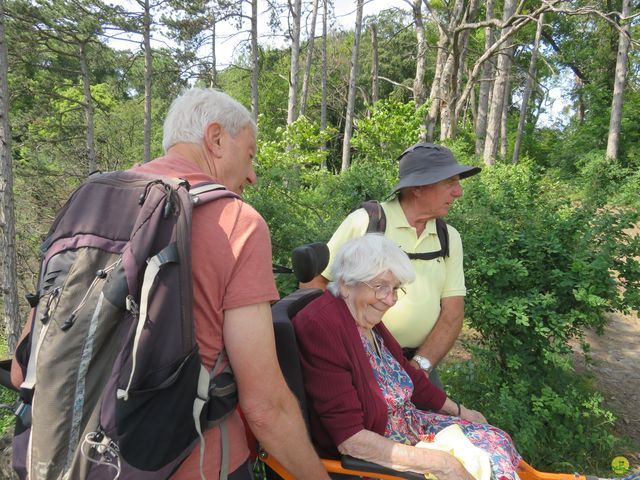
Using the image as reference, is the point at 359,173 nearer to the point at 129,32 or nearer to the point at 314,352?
the point at 314,352

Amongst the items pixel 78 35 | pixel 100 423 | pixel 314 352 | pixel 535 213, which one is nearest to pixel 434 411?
pixel 314 352

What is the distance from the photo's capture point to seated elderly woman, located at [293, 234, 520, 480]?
180 cm

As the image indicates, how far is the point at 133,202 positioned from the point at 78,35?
16126 millimetres

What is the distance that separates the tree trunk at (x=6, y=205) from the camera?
286 inches

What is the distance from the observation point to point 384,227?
2.39 m

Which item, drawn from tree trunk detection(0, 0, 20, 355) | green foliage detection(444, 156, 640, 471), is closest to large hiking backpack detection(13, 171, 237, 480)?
green foliage detection(444, 156, 640, 471)

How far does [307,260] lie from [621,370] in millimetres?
4963

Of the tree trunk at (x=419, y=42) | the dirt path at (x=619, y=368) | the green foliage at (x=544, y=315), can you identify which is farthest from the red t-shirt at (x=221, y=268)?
the tree trunk at (x=419, y=42)

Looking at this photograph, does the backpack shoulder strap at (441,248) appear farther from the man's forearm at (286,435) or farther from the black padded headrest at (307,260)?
the man's forearm at (286,435)

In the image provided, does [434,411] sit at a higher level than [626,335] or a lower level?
higher

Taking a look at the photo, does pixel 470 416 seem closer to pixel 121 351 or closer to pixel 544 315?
pixel 544 315

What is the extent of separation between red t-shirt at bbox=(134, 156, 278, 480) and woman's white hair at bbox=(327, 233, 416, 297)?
75cm

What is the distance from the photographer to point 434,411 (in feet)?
7.63

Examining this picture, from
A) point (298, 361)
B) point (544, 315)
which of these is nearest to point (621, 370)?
point (544, 315)
